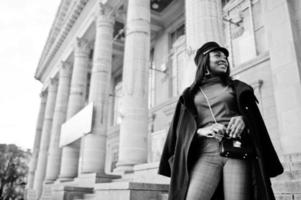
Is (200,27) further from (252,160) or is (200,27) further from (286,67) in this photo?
(252,160)

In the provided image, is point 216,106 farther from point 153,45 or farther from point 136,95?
point 153,45

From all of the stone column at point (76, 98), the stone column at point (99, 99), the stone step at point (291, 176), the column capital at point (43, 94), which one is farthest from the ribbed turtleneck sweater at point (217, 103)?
the column capital at point (43, 94)

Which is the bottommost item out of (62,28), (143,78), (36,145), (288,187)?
(288,187)

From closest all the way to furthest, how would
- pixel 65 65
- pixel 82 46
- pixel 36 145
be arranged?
1. pixel 82 46
2. pixel 65 65
3. pixel 36 145

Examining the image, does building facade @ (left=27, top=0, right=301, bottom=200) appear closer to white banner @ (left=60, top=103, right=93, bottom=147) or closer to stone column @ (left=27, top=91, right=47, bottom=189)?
white banner @ (left=60, top=103, right=93, bottom=147)

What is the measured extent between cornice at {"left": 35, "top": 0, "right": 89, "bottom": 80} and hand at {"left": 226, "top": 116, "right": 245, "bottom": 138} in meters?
20.5

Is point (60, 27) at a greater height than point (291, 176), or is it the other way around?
point (60, 27)

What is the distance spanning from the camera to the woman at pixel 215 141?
1.87m

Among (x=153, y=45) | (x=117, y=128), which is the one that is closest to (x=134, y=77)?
(x=153, y=45)

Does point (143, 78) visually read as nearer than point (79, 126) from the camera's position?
Yes

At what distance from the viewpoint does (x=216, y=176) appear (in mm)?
1928

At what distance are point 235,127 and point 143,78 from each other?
1029 cm

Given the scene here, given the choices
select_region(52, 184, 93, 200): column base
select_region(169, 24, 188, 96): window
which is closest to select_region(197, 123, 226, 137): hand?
select_region(52, 184, 93, 200): column base

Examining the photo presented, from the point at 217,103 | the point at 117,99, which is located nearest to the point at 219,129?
the point at 217,103
